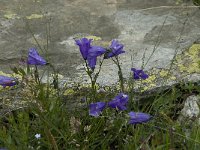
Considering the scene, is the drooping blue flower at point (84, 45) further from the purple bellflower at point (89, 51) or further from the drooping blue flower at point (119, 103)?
the drooping blue flower at point (119, 103)

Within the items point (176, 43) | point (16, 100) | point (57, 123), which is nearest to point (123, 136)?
point (57, 123)

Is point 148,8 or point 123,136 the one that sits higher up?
point 148,8

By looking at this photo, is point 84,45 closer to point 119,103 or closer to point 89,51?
point 89,51

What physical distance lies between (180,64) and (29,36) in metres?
0.81

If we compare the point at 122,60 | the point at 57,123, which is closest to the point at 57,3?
the point at 122,60

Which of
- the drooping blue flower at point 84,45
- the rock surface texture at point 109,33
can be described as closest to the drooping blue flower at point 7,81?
the drooping blue flower at point 84,45

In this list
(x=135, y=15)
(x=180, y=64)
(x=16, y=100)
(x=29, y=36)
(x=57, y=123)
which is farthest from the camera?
(x=135, y=15)

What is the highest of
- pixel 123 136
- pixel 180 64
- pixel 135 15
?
pixel 135 15

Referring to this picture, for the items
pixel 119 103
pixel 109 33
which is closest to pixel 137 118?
pixel 119 103

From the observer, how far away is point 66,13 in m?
3.43

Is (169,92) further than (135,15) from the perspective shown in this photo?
No

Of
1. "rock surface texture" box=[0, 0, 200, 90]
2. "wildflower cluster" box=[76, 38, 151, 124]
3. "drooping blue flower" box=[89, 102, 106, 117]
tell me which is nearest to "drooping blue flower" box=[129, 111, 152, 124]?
"wildflower cluster" box=[76, 38, 151, 124]

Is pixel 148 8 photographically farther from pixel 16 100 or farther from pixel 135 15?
pixel 16 100

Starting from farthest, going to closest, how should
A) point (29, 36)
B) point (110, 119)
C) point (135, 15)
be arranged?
point (135, 15)
point (29, 36)
point (110, 119)
